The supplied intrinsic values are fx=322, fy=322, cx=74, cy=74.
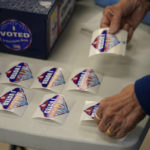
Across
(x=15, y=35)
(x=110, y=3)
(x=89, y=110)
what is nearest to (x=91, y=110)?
(x=89, y=110)

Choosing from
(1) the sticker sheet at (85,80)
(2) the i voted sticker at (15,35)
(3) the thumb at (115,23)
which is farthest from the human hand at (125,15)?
(2) the i voted sticker at (15,35)

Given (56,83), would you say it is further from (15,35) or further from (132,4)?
(132,4)

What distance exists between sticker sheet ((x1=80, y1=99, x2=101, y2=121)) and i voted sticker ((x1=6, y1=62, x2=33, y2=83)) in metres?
0.19

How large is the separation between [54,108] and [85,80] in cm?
14

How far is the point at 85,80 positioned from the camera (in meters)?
0.91

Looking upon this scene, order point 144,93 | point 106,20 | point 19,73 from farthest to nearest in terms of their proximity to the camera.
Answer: point 106,20, point 19,73, point 144,93

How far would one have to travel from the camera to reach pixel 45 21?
2.99 feet

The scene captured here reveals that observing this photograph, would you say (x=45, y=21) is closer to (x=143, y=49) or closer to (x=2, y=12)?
(x=2, y=12)

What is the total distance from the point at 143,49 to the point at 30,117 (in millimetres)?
470

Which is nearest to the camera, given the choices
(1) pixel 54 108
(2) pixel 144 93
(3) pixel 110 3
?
(2) pixel 144 93

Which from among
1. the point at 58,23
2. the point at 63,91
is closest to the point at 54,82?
the point at 63,91

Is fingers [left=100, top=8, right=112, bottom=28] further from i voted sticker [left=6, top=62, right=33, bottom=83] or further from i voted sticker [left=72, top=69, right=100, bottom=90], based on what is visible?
i voted sticker [left=6, top=62, right=33, bottom=83]

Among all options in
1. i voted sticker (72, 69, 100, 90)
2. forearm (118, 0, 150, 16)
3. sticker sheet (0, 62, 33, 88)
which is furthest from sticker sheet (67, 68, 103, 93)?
forearm (118, 0, 150, 16)

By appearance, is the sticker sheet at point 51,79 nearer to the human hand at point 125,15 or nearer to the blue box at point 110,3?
the human hand at point 125,15
